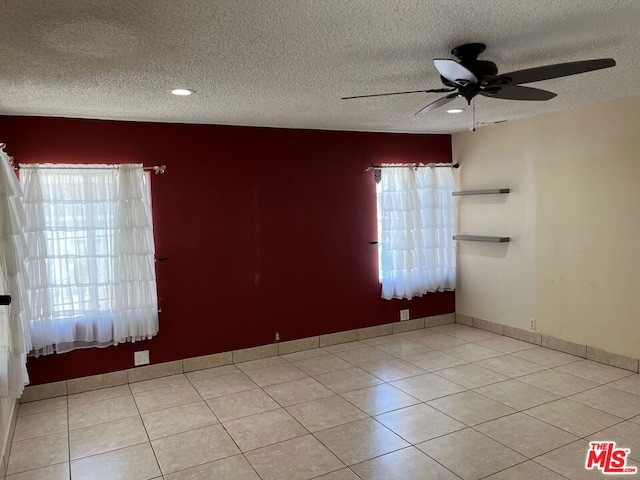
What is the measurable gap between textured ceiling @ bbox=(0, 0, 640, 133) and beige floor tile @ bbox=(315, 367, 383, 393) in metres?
2.21

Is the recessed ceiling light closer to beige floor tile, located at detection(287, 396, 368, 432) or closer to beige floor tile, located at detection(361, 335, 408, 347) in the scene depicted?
beige floor tile, located at detection(287, 396, 368, 432)

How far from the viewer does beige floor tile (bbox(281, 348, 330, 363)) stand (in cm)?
464

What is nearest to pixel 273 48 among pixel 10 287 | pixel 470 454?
pixel 10 287

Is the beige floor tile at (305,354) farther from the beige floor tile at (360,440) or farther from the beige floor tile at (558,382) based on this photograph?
the beige floor tile at (558,382)

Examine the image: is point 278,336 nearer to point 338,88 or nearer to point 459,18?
point 338,88

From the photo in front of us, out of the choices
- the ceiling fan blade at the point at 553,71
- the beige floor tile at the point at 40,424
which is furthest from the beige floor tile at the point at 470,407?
the beige floor tile at the point at 40,424

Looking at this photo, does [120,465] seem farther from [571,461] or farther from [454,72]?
[454,72]

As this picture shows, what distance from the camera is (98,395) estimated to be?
153 inches

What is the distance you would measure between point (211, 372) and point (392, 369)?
5.27ft

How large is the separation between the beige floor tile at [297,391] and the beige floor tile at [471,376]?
1.03m

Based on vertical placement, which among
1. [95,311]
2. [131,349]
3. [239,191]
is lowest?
[131,349]

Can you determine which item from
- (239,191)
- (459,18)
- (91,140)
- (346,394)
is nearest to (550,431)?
(346,394)

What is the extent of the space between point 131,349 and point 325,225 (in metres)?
2.13

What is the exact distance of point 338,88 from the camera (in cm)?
316
